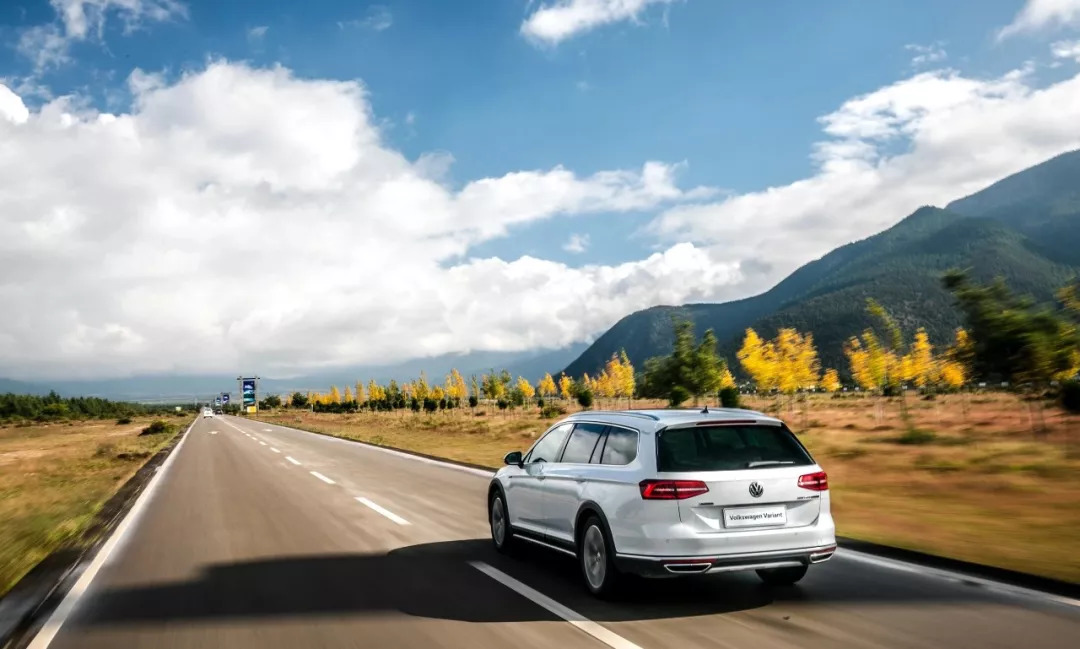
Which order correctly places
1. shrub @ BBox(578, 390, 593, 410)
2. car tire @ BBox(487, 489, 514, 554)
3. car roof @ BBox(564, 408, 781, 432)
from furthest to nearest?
shrub @ BBox(578, 390, 593, 410), car tire @ BBox(487, 489, 514, 554), car roof @ BBox(564, 408, 781, 432)

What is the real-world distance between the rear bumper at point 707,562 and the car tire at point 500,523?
274 centimetres

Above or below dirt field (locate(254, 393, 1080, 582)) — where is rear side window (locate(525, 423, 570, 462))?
above

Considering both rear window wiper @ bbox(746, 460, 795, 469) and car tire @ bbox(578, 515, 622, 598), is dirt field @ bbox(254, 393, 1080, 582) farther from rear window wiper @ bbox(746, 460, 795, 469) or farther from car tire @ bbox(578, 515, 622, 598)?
car tire @ bbox(578, 515, 622, 598)

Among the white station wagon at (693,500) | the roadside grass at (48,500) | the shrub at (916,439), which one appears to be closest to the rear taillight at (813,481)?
the white station wagon at (693,500)

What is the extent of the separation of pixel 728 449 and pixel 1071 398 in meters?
33.3

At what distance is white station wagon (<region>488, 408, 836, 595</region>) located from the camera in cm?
632

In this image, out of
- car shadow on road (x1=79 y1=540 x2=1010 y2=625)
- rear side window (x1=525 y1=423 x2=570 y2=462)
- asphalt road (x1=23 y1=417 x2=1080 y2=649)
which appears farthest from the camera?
rear side window (x1=525 y1=423 x2=570 y2=462)

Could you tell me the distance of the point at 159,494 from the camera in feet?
56.6

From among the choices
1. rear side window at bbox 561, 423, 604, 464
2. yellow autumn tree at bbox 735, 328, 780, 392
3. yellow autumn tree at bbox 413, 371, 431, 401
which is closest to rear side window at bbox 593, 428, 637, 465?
rear side window at bbox 561, 423, 604, 464

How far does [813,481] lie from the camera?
6715 mm

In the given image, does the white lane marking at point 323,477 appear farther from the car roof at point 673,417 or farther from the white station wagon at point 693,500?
the car roof at point 673,417

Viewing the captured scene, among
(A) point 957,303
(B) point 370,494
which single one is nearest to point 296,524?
(B) point 370,494

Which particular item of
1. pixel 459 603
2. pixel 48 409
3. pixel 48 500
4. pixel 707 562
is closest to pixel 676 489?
pixel 707 562

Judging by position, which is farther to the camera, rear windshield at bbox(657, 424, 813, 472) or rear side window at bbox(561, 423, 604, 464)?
rear side window at bbox(561, 423, 604, 464)
